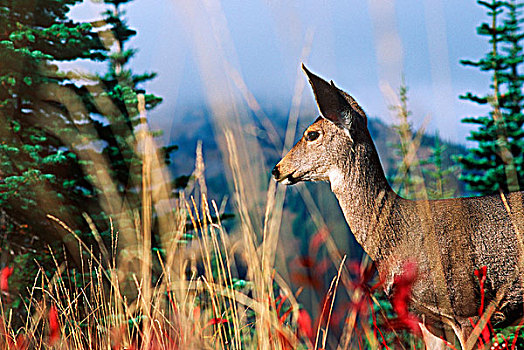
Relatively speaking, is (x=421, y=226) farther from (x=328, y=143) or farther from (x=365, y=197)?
(x=328, y=143)

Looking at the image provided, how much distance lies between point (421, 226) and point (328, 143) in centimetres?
66

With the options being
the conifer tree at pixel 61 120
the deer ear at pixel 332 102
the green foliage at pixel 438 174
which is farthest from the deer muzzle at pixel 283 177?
the conifer tree at pixel 61 120

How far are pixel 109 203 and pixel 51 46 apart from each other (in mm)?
3284

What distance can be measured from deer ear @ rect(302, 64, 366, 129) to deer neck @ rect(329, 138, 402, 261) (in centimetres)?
17

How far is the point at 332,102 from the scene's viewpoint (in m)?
2.78

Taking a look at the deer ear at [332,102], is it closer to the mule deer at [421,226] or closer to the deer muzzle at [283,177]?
the mule deer at [421,226]

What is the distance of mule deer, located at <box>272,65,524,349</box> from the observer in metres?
2.54

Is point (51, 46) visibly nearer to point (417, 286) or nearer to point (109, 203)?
point (109, 203)

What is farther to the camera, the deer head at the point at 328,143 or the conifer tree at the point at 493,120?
the conifer tree at the point at 493,120

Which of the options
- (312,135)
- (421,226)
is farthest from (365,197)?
(312,135)

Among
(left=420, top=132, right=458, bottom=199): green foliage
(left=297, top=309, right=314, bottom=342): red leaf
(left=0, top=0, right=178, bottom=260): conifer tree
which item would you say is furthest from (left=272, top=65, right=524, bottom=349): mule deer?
(left=0, top=0, right=178, bottom=260): conifer tree

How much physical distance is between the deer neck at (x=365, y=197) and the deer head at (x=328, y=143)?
1.0 inches

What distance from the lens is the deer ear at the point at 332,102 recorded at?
8.87ft

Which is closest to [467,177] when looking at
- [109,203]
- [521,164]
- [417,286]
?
[521,164]
